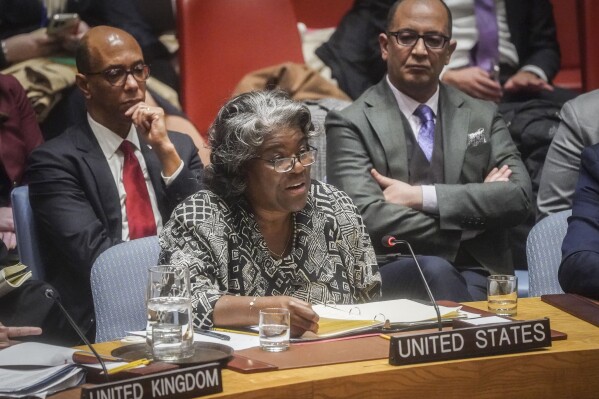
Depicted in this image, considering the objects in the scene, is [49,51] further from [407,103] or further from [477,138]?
[477,138]

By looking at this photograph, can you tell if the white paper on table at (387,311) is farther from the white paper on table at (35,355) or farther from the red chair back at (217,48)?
the red chair back at (217,48)

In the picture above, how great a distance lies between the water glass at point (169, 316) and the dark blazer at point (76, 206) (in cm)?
141

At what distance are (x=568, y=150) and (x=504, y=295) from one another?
1.46 m

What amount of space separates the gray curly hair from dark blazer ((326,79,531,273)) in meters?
0.88

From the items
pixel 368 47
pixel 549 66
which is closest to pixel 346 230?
pixel 368 47

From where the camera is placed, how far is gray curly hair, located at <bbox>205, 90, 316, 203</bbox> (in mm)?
2689

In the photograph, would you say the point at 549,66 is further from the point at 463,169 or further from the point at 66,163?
the point at 66,163

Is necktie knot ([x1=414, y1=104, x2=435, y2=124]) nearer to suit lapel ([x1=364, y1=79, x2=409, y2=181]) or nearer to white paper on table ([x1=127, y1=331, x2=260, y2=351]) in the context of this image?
suit lapel ([x1=364, y1=79, x2=409, y2=181])

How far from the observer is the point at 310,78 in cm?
446

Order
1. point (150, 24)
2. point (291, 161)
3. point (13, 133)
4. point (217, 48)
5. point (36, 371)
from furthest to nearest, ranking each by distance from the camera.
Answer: point (150, 24)
point (217, 48)
point (13, 133)
point (291, 161)
point (36, 371)

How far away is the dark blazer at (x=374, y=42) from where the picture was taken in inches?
187

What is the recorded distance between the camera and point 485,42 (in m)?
4.83

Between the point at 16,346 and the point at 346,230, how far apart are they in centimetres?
108

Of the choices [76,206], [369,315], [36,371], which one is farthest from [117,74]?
[36,371]
